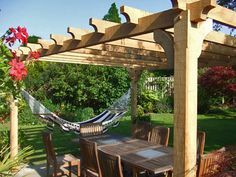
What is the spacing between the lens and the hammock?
7879 mm

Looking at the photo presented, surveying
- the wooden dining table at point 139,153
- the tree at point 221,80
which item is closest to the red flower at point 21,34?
the wooden dining table at point 139,153

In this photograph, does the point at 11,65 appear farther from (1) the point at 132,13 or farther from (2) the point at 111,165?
(2) the point at 111,165

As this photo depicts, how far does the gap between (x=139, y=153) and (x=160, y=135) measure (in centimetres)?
127

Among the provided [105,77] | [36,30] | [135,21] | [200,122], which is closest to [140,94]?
[105,77]

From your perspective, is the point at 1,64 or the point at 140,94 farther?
the point at 140,94

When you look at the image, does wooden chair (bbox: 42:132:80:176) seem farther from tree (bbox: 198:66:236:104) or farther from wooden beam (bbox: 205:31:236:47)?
tree (bbox: 198:66:236:104)

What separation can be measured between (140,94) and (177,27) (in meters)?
11.3

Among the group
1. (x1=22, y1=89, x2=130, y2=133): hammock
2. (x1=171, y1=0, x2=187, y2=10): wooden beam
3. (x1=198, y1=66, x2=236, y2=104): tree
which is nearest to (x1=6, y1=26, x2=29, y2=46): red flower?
(x1=171, y1=0, x2=187, y2=10): wooden beam

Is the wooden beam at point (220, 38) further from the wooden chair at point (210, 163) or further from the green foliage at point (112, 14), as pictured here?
the green foliage at point (112, 14)

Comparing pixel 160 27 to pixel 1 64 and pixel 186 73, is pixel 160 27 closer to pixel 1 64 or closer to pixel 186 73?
pixel 186 73

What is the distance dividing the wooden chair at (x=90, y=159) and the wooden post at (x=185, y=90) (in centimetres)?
151

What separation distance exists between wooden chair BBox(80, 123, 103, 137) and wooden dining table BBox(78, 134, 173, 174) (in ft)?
1.95

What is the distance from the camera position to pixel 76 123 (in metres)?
8.16

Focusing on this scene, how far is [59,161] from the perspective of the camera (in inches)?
194
